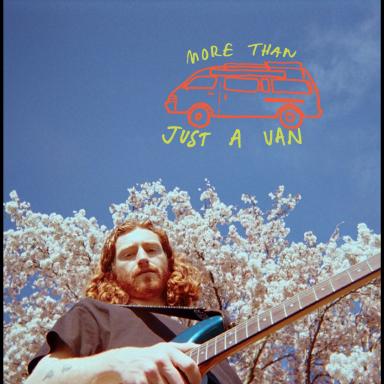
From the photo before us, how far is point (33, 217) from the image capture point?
9602 mm

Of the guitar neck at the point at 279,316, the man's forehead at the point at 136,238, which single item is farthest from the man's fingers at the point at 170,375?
the man's forehead at the point at 136,238

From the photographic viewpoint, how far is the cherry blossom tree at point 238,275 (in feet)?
24.9

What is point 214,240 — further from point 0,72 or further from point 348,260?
point 0,72

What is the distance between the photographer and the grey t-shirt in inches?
76.8

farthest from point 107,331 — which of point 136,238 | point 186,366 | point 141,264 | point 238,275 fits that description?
point 238,275

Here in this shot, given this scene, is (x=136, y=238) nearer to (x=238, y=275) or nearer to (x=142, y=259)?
(x=142, y=259)

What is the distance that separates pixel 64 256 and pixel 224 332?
22.7 ft

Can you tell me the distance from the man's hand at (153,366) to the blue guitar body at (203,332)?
0.30m

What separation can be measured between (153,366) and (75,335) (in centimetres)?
43

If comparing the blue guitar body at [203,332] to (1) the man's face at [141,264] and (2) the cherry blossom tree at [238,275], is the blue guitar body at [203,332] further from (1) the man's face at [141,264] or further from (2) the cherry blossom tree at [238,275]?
(2) the cherry blossom tree at [238,275]

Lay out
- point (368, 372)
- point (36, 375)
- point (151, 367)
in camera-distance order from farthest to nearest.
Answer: point (368, 372), point (36, 375), point (151, 367)

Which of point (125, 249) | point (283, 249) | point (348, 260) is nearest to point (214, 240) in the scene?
point (283, 249)

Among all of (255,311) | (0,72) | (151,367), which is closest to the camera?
(151,367)

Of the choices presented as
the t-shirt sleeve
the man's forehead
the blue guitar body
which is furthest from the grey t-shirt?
the man's forehead
